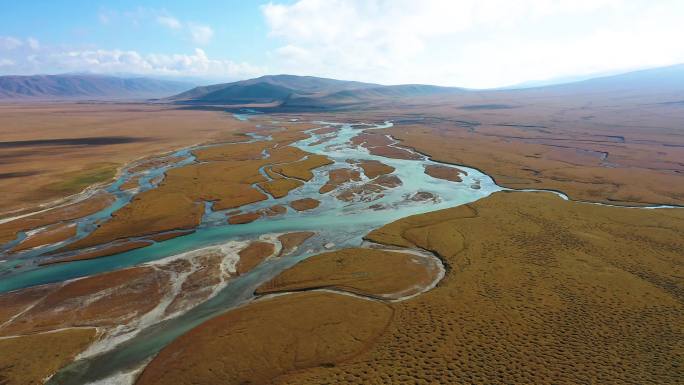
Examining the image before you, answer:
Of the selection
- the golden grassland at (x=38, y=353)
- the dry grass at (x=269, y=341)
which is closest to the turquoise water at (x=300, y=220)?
the golden grassland at (x=38, y=353)

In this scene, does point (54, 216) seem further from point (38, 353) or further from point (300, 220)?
point (300, 220)

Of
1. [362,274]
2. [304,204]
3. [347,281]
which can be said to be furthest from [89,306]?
[304,204]

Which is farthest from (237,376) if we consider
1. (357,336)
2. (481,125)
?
(481,125)

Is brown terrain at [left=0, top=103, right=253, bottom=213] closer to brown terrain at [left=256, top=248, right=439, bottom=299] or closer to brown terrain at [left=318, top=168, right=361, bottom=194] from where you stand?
brown terrain at [left=318, top=168, right=361, bottom=194]

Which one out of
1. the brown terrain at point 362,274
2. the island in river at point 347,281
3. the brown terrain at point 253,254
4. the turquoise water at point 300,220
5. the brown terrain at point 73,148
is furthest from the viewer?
the brown terrain at point 73,148

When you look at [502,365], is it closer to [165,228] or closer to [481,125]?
[165,228]

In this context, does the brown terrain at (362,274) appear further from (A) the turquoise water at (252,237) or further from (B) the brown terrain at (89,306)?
(B) the brown terrain at (89,306)
